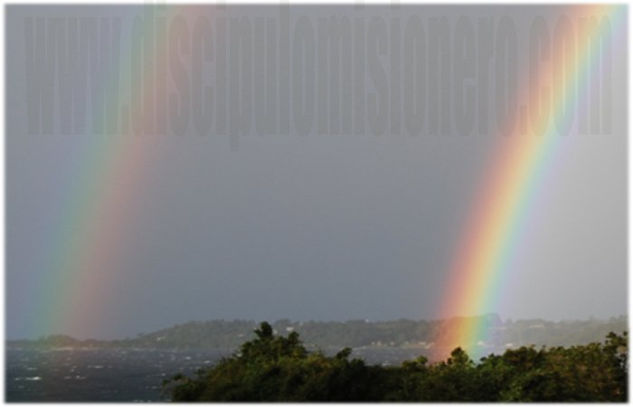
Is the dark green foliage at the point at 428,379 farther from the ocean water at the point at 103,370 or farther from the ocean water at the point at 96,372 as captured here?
the ocean water at the point at 103,370

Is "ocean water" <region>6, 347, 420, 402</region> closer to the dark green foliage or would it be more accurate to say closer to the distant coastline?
the distant coastline

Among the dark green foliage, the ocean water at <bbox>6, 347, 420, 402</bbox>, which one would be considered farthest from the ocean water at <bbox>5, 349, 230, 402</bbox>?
Answer: the dark green foliage

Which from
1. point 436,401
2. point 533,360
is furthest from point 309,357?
point 533,360

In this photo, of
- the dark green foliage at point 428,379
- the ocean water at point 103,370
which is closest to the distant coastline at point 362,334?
the ocean water at point 103,370

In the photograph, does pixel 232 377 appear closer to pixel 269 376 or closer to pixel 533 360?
pixel 269 376

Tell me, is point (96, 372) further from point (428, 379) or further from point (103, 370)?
point (428, 379)
